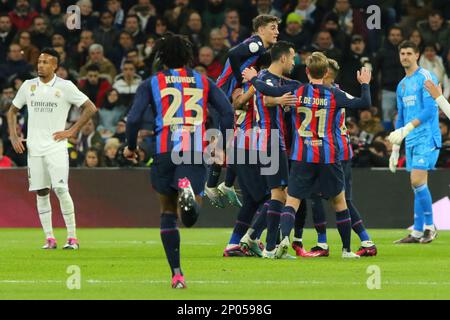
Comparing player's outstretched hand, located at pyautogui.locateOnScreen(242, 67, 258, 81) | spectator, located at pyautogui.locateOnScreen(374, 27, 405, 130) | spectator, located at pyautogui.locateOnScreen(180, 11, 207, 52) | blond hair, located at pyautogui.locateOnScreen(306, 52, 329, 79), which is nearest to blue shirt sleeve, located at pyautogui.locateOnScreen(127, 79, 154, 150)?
player's outstretched hand, located at pyautogui.locateOnScreen(242, 67, 258, 81)

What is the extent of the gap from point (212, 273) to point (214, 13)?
41.3 ft

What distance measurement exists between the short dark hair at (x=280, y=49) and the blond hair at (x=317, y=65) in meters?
0.27

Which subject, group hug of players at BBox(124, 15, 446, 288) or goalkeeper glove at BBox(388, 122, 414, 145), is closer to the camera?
group hug of players at BBox(124, 15, 446, 288)

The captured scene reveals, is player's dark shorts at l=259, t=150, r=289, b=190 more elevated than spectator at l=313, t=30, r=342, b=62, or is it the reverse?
spectator at l=313, t=30, r=342, b=62

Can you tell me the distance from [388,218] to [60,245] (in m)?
5.86

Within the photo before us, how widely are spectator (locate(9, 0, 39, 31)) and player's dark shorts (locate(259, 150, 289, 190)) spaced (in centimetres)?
1177

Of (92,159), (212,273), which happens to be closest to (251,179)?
(212,273)

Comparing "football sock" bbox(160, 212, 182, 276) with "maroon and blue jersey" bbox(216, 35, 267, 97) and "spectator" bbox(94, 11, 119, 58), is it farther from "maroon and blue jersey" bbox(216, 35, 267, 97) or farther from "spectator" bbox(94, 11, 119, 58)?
"spectator" bbox(94, 11, 119, 58)

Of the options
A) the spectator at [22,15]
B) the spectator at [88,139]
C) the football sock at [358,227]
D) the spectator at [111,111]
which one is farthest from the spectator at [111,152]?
the football sock at [358,227]

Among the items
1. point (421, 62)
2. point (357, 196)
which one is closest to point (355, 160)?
point (357, 196)

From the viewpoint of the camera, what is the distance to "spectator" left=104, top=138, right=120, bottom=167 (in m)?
20.0

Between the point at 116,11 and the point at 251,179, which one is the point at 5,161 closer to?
the point at 116,11

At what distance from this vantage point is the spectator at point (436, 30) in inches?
872
